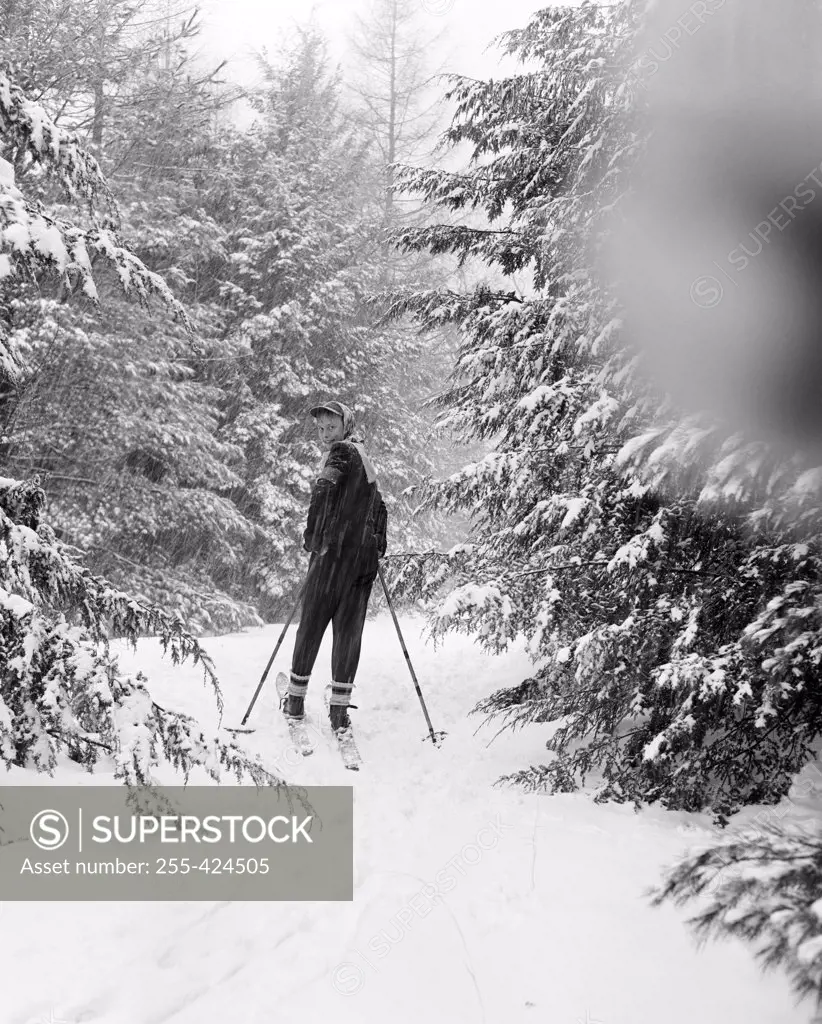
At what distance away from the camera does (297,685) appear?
17.1 ft

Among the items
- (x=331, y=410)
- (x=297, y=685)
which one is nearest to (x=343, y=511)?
(x=331, y=410)

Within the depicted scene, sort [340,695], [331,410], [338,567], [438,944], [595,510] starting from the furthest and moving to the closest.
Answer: [331,410] < [338,567] < [340,695] < [595,510] < [438,944]

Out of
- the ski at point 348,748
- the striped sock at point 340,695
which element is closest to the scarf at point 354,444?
the striped sock at point 340,695

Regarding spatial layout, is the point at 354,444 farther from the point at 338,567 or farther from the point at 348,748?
the point at 348,748

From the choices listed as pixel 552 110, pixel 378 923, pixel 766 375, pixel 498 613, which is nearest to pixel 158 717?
pixel 378 923

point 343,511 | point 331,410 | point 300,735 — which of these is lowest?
point 300,735

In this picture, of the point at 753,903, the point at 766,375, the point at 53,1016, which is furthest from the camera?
the point at 766,375

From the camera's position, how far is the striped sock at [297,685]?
5.19m

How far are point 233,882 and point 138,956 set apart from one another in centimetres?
62

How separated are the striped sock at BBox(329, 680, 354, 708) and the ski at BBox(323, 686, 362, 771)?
95 millimetres

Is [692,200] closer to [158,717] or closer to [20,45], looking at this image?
[158,717]

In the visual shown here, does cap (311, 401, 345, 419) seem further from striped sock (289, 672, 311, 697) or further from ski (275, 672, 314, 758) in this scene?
ski (275, 672, 314, 758)

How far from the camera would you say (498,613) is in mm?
4238

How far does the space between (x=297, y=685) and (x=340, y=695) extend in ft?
1.12
